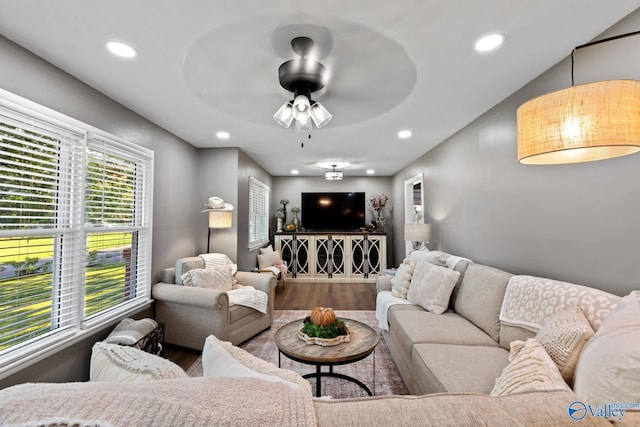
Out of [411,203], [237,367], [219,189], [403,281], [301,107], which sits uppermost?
[301,107]

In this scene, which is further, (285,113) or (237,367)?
(285,113)

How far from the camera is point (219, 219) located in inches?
143

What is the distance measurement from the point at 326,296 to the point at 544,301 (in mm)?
3629

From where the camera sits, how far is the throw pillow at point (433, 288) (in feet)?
8.30

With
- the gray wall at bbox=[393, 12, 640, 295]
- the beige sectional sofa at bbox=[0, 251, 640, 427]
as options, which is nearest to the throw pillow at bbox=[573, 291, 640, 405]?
the beige sectional sofa at bbox=[0, 251, 640, 427]

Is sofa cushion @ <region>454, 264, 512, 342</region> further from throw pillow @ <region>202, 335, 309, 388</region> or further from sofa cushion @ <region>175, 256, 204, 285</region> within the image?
sofa cushion @ <region>175, 256, 204, 285</region>

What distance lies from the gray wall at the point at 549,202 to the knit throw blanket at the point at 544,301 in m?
0.30

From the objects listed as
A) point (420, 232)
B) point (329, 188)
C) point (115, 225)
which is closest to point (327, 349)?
point (115, 225)

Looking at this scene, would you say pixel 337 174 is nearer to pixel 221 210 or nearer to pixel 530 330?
pixel 221 210

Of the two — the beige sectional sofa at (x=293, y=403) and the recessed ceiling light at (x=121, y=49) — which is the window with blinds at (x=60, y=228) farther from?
the beige sectional sofa at (x=293, y=403)

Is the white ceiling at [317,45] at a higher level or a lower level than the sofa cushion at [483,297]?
higher

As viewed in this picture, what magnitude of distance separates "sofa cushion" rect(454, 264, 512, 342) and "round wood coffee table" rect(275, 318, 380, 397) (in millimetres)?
851

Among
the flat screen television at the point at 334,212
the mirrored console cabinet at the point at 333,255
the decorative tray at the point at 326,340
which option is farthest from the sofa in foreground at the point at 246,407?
the flat screen television at the point at 334,212

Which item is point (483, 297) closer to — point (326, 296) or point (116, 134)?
point (326, 296)
